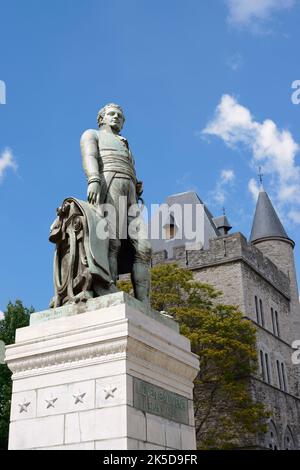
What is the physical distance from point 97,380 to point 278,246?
36682mm

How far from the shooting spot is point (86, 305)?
19.8 ft

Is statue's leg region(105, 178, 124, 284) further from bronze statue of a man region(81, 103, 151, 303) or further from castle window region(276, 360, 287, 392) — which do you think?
castle window region(276, 360, 287, 392)

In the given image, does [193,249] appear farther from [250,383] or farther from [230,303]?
[250,383]

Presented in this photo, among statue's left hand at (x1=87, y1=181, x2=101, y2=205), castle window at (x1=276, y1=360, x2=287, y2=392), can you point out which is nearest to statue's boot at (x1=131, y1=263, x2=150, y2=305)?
statue's left hand at (x1=87, y1=181, x2=101, y2=205)

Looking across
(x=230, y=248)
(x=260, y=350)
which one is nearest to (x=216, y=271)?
(x=230, y=248)

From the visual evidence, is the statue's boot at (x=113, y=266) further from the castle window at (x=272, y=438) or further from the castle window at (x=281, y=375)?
the castle window at (x=281, y=375)

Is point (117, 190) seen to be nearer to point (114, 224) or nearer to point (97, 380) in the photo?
point (114, 224)

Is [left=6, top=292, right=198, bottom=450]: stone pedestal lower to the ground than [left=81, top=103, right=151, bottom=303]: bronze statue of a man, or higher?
lower

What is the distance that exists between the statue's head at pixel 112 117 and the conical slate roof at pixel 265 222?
34.7 meters

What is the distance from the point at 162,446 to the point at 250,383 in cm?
2532

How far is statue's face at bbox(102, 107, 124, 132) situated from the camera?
7277mm

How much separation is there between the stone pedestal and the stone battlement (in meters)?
28.2

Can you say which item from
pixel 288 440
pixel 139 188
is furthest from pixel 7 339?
pixel 139 188

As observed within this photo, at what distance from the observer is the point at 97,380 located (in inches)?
218
